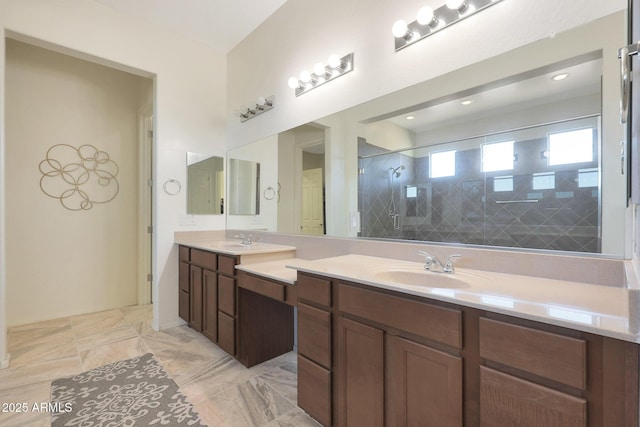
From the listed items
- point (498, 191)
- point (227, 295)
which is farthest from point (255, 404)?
point (498, 191)

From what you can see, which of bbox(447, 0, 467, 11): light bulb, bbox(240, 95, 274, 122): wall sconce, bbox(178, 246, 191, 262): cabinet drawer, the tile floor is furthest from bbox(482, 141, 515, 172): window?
bbox(178, 246, 191, 262): cabinet drawer

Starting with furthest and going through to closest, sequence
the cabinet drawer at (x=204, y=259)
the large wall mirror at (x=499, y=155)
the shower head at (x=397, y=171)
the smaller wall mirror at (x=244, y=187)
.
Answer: the smaller wall mirror at (x=244, y=187), the cabinet drawer at (x=204, y=259), the shower head at (x=397, y=171), the large wall mirror at (x=499, y=155)

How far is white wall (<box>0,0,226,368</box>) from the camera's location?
2.17 m

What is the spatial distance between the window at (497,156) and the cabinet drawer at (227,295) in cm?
173

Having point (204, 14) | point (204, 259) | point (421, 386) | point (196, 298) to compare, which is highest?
point (204, 14)

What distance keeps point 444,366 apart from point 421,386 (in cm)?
13

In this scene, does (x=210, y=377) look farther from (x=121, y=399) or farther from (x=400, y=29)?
(x=400, y=29)

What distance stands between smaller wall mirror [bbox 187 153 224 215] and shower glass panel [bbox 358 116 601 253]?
1839 mm

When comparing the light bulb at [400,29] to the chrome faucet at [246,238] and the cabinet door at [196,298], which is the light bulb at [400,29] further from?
the cabinet door at [196,298]

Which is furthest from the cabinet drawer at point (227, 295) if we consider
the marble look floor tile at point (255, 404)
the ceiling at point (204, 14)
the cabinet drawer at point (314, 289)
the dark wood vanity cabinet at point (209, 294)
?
the ceiling at point (204, 14)

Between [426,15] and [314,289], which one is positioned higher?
[426,15]

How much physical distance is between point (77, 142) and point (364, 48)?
3.15m

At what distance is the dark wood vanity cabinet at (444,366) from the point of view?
2.31 ft

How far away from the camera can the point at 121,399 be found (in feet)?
5.46
